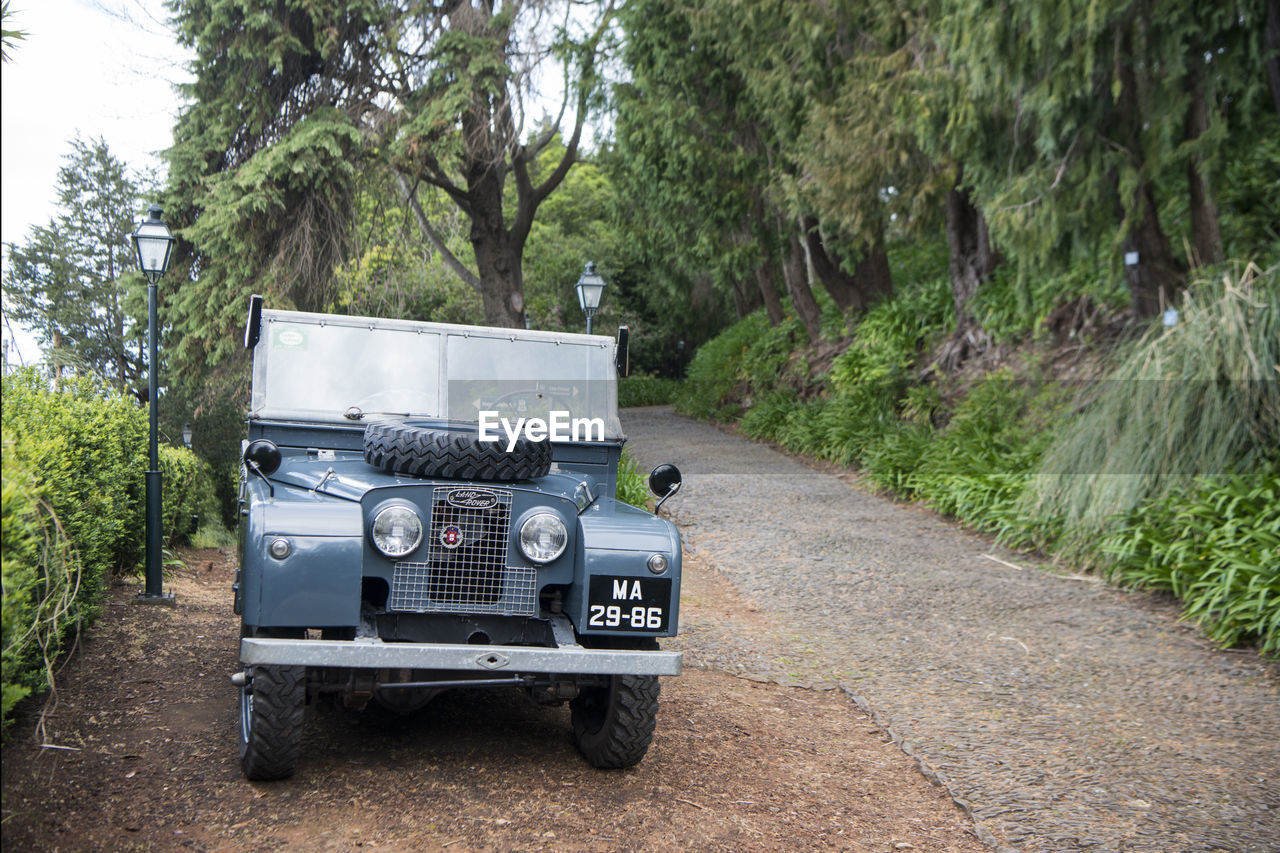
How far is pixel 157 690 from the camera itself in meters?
5.11

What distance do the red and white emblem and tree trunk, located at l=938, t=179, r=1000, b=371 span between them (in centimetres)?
1083

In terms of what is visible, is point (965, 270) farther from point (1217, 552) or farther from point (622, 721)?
point (622, 721)

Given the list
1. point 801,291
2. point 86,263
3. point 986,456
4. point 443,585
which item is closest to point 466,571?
point 443,585

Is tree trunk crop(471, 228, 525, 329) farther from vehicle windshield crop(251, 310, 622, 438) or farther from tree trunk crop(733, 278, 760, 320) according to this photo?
vehicle windshield crop(251, 310, 622, 438)

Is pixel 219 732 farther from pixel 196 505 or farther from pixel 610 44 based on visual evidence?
pixel 610 44

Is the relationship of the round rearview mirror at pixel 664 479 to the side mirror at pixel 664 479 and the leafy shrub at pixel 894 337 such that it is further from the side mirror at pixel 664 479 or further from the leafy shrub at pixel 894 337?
the leafy shrub at pixel 894 337

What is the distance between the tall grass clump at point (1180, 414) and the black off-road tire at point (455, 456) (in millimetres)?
5778

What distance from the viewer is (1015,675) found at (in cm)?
626

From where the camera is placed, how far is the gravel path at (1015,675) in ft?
14.4

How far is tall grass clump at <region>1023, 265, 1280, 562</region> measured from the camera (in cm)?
766

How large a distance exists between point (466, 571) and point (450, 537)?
151 mm

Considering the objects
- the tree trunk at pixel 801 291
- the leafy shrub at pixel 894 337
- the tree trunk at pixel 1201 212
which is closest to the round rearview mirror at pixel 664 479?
the tree trunk at pixel 1201 212

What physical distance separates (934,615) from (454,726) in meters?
4.13

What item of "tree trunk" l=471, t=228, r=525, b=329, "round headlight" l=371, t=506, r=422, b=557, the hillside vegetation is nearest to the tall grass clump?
the hillside vegetation
